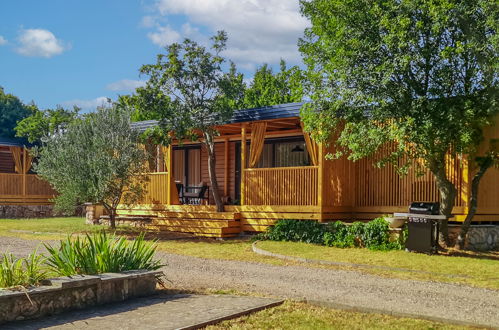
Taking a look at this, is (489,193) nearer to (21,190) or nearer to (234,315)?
(234,315)

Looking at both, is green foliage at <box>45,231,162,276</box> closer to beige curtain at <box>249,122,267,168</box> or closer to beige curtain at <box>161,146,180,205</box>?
beige curtain at <box>249,122,267,168</box>

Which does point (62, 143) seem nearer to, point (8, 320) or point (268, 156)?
point (268, 156)

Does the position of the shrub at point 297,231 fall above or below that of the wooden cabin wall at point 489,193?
below

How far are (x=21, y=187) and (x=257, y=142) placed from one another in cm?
1486

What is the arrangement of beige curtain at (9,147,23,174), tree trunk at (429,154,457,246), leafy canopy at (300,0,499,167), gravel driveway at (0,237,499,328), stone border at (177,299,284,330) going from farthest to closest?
beige curtain at (9,147,23,174)
tree trunk at (429,154,457,246)
leafy canopy at (300,0,499,167)
gravel driveway at (0,237,499,328)
stone border at (177,299,284,330)

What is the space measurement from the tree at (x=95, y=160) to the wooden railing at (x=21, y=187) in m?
10.7

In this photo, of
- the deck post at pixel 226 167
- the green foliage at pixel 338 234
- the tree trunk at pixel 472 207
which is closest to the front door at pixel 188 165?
the deck post at pixel 226 167

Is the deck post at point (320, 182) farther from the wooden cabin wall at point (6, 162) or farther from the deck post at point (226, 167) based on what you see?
the wooden cabin wall at point (6, 162)

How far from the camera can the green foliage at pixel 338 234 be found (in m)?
13.8

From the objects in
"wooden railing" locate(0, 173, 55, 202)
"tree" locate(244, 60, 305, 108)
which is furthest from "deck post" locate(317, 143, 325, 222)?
"tree" locate(244, 60, 305, 108)

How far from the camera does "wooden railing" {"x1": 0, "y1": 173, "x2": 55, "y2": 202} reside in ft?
89.0

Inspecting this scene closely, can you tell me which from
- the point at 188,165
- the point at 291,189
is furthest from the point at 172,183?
the point at 291,189

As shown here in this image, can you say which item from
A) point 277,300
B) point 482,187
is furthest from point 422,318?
point 482,187

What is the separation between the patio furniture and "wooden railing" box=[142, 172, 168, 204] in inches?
54.8
